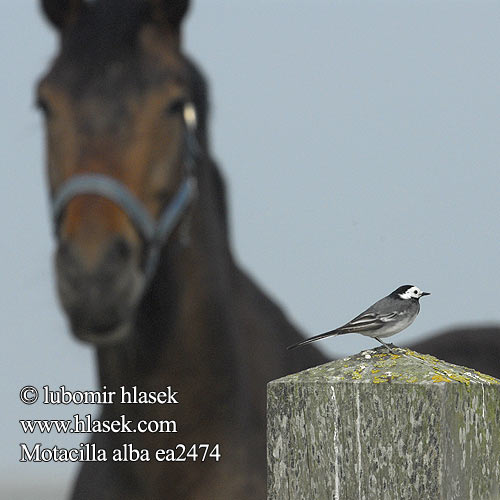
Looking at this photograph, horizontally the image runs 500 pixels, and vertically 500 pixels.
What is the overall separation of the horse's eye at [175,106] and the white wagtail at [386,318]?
208 centimetres

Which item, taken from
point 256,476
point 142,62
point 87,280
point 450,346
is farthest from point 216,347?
point 450,346

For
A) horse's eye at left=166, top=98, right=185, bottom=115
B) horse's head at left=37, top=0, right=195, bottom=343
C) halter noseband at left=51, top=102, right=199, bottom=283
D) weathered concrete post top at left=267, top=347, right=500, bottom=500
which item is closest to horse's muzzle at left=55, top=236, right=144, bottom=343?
horse's head at left=37, top=0, right=195, bottom=343

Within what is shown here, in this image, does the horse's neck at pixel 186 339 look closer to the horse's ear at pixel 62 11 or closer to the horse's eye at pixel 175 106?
the horse's eye at pixel 175 106

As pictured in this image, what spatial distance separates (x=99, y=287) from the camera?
399cm

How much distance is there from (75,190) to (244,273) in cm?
138

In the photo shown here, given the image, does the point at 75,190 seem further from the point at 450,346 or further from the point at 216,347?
the point at 450,346

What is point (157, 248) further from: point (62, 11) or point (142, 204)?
point (62, 11)

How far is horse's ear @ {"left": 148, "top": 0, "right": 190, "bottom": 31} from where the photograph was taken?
4891mm

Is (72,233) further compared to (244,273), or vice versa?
(244,273)

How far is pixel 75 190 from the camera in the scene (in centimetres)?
421

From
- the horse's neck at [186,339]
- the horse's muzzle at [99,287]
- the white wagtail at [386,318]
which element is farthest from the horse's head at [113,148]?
the white wagtail at [386,318]

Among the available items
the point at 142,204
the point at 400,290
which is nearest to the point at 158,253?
the point at 142,204

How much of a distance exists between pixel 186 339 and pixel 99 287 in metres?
0.88

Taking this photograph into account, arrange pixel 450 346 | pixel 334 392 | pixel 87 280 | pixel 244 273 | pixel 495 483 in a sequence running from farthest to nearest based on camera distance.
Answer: pixel 450 346 < pixel 244 273 < pixel 87 280 < pixel 495 483 < pixel 334 392
